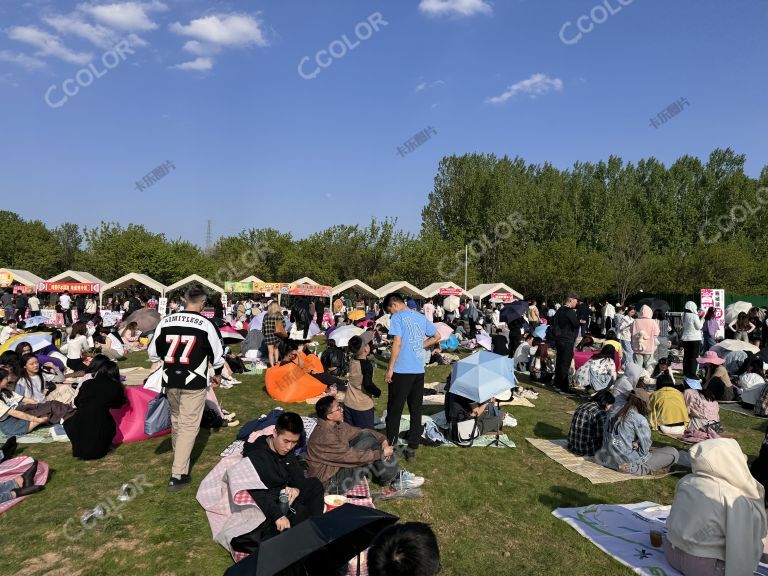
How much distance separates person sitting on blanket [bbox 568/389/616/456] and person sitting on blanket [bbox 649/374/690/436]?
1.46 meters

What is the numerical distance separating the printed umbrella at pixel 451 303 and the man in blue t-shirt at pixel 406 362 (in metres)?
26.1

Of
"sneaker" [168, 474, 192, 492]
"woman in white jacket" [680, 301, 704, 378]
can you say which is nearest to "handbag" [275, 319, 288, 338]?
"sneaker" [168, 474, 192, 492]

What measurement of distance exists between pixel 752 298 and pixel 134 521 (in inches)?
1418

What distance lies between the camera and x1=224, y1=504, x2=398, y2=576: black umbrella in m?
2.19

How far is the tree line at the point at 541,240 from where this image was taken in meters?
40.5

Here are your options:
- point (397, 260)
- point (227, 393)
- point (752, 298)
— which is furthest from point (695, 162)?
point (227, 393)

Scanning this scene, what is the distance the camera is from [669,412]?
7.77 m

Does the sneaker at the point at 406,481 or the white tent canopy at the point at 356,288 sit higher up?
the white tent canopy at the point at 356,288

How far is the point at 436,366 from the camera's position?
13844mm

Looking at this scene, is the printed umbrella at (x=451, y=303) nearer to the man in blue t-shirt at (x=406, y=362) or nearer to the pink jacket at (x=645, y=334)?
the pink jacket at (x=645, y=334)

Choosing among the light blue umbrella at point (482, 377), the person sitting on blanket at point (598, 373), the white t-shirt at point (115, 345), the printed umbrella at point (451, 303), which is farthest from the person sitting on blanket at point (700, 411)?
the printed umbrella at point (451, 303)

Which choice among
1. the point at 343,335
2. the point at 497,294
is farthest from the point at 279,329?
the point at 497,294

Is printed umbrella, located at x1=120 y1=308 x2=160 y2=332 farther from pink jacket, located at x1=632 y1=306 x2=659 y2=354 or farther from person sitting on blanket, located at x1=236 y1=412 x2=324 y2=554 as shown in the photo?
person sitting on blanket, located at x1=236 y1=412 x2=324 y2=554

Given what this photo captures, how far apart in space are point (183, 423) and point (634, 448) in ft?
16.1
